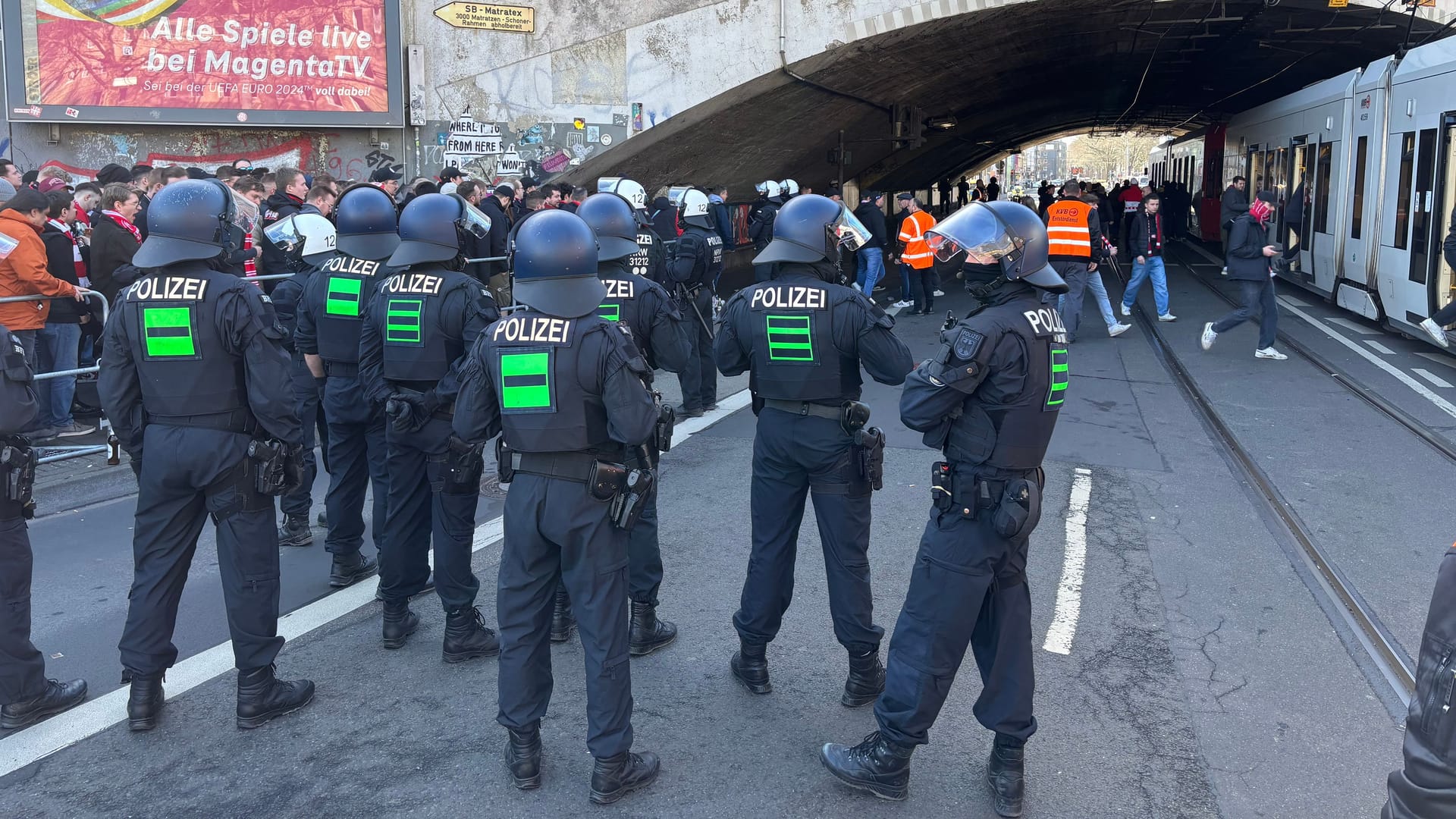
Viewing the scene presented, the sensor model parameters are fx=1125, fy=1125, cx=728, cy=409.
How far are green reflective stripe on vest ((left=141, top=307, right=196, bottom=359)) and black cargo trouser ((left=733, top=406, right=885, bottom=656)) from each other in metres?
2.25

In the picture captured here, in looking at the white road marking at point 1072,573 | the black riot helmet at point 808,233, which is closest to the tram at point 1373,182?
the white road marking at point 1072,573

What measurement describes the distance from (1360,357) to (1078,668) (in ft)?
30.6

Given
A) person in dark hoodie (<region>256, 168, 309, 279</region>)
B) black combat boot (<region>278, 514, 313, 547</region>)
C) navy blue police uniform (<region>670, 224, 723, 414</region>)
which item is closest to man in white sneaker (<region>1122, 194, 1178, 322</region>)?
navy blue police uniform (<region>670, 224, 723, 414</region>)

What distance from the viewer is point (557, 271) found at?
13.1ft

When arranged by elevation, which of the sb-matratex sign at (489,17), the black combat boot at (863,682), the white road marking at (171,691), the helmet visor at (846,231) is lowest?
the white road marking at (171,691)

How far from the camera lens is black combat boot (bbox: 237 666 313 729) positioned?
14.5 feet

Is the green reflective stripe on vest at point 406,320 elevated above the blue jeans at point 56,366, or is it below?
above

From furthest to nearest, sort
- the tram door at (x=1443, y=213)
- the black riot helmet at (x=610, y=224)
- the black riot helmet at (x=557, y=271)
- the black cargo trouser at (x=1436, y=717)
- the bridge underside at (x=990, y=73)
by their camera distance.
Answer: the bridge underside at (x=990, y=73) → the tram door at (x=1443, y=213) → the black riot helmet at (x=610, y=224) → the black riot helmet at (x=557, y=271) → the black cargo trouser at (x=1436, y=717)

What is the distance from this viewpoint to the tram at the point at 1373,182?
11836 mm

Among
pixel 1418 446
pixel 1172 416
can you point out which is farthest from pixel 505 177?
pixel 1418 446

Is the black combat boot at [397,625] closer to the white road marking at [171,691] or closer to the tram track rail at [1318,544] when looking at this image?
the white road marking at [171,691]

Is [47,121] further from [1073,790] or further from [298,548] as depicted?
[1073,790]

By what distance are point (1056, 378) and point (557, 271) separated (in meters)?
→ 1.78

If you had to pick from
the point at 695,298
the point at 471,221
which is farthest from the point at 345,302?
the point at 695,298
